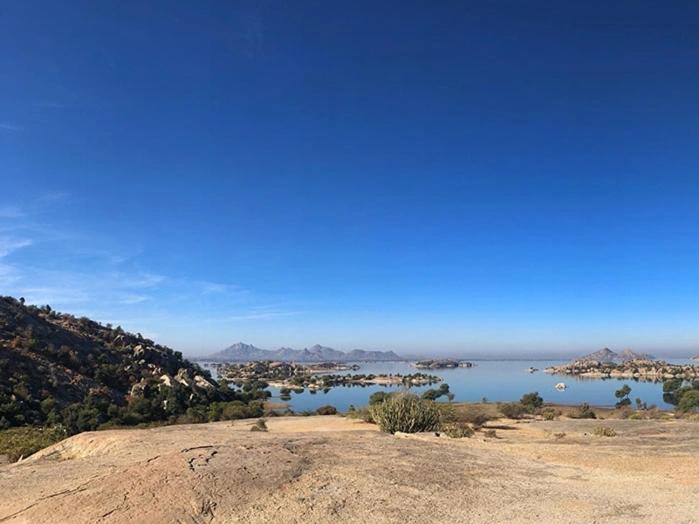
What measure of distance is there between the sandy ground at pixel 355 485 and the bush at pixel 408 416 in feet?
20.0

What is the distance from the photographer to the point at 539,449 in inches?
623

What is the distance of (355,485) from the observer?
10.4 meters

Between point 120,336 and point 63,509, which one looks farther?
point 120,336

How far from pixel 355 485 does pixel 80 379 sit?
5604 cm

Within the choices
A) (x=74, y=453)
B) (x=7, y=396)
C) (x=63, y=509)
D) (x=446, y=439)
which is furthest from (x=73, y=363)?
(x=63, y=509)

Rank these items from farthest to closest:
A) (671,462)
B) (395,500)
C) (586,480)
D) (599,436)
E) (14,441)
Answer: (14,441)
(599,436)
(671,462)
(586,480)
(395,500)

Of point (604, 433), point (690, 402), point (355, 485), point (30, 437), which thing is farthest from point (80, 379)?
point (690, 402)

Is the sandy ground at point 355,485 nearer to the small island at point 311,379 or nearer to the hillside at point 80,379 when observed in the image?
the hillside at point 80,379

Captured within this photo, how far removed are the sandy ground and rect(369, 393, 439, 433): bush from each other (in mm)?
6096

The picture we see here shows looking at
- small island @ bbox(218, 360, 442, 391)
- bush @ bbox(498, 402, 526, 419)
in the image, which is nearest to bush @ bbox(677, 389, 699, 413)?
bush @ bbox(498, 402, 526, 419)

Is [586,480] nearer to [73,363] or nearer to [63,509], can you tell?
[63,509]

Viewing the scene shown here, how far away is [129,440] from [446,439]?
32.4 feet

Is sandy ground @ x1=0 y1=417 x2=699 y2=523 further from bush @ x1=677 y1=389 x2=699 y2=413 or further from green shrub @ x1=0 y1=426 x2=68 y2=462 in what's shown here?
bush @ x1=677 y1=389 x2=699 y2=413

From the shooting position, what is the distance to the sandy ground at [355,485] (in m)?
8.77
